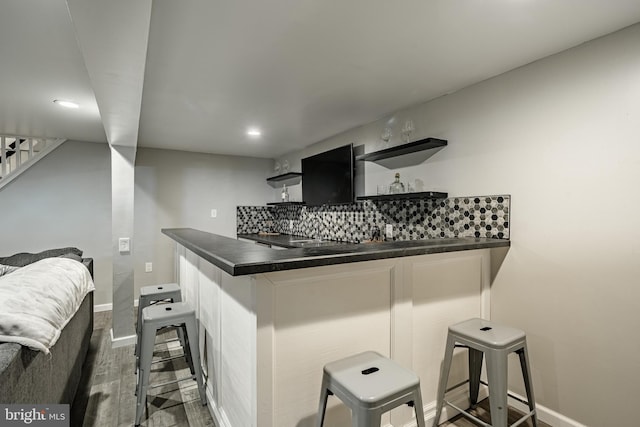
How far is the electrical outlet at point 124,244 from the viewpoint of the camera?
3.13 m

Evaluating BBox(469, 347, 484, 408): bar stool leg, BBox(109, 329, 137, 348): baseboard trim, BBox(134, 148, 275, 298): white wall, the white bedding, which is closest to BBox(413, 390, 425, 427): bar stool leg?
BBox(469, 347, 484, 408): bar stool leg

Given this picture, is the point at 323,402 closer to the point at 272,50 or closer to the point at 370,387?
the point at 370,387

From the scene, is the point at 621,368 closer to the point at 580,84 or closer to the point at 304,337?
the point at 580,84

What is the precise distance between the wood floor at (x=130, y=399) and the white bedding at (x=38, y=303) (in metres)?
0.75

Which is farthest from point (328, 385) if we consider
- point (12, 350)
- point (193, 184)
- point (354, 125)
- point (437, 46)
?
point (193, 184)

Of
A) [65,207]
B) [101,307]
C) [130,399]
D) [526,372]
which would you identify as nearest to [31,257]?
[65,207]

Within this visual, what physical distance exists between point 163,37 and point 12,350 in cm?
157

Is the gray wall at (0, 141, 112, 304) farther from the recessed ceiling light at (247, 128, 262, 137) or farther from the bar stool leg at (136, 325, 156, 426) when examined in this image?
the bar stool leg at (136, 325, 156, 426)

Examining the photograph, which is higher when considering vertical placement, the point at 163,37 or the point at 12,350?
the point at 163,37

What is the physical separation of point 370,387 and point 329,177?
292 cm

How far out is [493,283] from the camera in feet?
7.35

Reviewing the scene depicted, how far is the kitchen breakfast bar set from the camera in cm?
135

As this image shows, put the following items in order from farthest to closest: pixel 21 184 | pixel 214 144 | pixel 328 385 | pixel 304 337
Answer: pixel 214 144, pixel 21 184, pixel 304 337, pixel 328 385

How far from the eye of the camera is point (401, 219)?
2.98 meters
